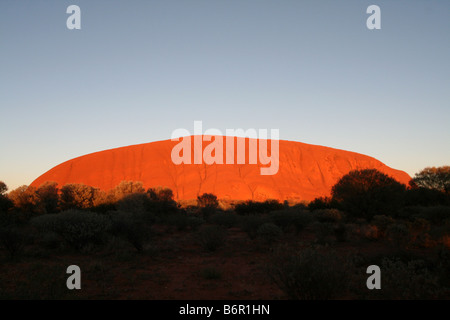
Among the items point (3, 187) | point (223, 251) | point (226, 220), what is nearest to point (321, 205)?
point (226, 220)

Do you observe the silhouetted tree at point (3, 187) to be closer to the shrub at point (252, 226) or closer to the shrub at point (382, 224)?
the shrub at point (252, 226)

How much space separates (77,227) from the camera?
1238 centimetres

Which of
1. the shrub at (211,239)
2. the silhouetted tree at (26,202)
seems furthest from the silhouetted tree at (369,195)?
the silhouetted tree at (26,202)

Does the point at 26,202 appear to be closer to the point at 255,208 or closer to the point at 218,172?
the point at 255,208

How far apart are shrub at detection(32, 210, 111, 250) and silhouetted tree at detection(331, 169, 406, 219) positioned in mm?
14308

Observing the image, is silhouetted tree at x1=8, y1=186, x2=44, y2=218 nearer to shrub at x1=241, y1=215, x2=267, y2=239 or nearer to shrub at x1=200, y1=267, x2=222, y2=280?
shrub at x1=241, y1=215, x2=267, y2=239

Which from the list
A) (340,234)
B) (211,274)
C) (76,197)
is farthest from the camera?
(76,197)

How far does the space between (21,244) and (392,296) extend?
13.3 metres

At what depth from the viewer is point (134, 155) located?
70.2 metres

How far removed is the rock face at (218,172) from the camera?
54.6 metres

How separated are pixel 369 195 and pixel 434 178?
28.3 metres
